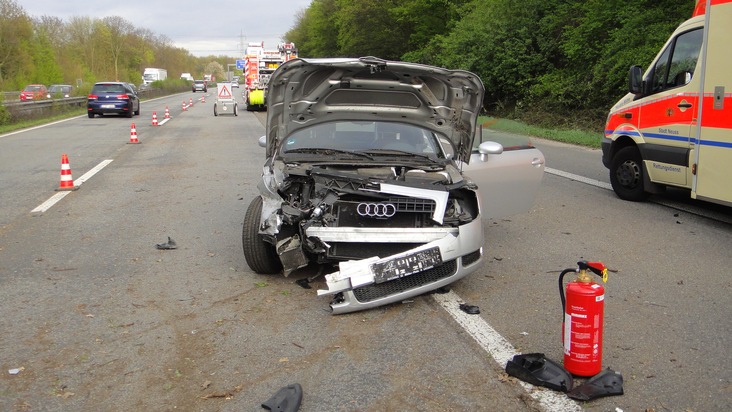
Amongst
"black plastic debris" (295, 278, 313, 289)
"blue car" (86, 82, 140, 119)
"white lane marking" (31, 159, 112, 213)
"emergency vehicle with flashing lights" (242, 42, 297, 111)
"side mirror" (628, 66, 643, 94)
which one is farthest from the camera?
"emergency vehicle with flashing lights" (242, 42, 297, 111)

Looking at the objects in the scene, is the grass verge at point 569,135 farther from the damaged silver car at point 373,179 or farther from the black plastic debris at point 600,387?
the black plastic debris at point 600,387

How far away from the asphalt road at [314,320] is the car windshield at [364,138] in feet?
4.12

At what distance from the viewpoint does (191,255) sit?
265 inches

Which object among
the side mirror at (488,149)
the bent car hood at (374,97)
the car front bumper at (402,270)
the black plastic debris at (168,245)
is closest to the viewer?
the car front bumper at (402,270)

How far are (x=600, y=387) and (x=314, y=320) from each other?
205 centimetres

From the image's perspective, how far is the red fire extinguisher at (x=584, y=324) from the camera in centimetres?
385

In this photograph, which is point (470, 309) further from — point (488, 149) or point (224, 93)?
point (224, 93)

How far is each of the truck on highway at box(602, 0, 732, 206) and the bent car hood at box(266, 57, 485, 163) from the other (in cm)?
306

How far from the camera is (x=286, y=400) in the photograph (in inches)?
143

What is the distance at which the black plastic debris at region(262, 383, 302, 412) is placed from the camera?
356 centimetres

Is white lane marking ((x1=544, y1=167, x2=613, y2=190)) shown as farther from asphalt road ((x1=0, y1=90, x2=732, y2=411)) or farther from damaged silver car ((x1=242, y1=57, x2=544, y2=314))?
damaged silver car ((x1=242, y1=57, x2=544, y2=314))

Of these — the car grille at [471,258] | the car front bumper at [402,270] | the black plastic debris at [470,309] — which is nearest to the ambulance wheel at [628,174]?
the car grille at [471,258]

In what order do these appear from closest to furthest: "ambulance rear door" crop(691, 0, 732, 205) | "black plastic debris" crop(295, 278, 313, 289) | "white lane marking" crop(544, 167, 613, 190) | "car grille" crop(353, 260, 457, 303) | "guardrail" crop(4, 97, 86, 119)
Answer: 1. "car grille" crop(353, 260, 457, 303)
2. "black plastic debris" crop(295, 278, 313, 289)
3. "ambulance rear door" crop(691, 0, 732, 205)
4. "white lane marking" crop(544, 167, 613, 190)
5. "guardrail" crop(4, 97, 86, 119)

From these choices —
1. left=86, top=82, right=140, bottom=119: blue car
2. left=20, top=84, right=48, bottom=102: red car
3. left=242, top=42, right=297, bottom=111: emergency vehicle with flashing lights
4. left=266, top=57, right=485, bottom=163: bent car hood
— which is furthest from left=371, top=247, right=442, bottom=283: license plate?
left=20, top=84, right=48, bottom=102: red car
